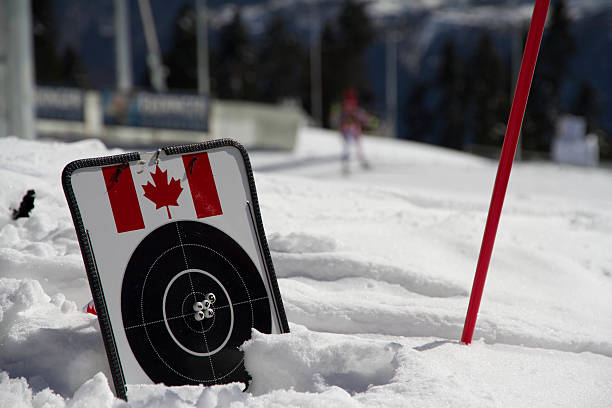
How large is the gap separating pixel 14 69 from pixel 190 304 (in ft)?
24.5

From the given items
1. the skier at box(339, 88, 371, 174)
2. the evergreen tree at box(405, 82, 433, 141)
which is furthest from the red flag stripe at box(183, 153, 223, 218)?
the evergreen tree at box(405, 82, 433, 141)

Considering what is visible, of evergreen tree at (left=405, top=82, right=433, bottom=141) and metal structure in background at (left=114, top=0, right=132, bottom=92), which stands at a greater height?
metal structure in background at (left=114, top=0, right=132, bottom=92)

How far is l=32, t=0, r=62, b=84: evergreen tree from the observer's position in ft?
212

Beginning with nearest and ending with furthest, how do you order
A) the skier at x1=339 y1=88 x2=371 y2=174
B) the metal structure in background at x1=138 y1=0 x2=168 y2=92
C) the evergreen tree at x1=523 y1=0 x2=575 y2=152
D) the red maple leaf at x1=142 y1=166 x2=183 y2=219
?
the red maple leaf at x1=142 y1=166 x2=183 y2=219, the skier at x1=339 y1=88 x2=371 y2=174, the metal structure in background at x1=138 y1=0 x2=168 y2=92, the evergreen tree at x1=523 y1=0 x2=575 y2=152

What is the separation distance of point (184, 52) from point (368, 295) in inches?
2386

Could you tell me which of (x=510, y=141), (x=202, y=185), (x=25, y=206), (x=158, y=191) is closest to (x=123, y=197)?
(x=158, y=191)

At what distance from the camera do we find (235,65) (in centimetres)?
6575

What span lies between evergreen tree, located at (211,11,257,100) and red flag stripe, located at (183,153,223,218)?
62.9 metres

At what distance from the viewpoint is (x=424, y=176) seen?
46.8 feet

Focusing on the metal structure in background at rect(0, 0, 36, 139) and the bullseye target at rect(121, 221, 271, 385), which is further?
the metal structure in background at rect(0, 0, 36, 139)

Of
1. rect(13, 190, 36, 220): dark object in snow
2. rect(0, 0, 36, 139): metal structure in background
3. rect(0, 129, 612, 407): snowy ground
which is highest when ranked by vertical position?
rect(0, 0, 36, 139): metal structure in background

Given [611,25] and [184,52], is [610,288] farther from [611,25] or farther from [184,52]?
[611,25]

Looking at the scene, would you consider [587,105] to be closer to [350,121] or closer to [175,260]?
[350,121]

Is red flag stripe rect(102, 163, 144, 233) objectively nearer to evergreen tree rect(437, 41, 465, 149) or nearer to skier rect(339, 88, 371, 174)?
skier rect(339, 88, 371, 174)
